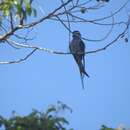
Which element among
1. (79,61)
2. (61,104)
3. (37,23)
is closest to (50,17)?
(37,23)

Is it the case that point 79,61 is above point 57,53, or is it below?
above

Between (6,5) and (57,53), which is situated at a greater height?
(6,5)

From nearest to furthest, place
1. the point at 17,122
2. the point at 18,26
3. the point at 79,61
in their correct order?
the point at 18,26
the point at 79,61
the point at 17,122

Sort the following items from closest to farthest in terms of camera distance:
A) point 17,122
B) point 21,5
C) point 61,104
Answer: point 21,5, point 17,122, point 61,104

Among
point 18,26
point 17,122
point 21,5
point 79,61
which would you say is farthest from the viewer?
point 17,122

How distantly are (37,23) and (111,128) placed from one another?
332 centimetres

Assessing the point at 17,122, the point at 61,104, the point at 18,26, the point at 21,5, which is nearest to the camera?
the point at 21,5

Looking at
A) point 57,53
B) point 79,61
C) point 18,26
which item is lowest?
point 57,53

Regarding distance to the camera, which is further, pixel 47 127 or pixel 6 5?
pixel 47 127

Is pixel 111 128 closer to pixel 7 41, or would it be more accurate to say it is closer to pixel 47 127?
pixel 47 127

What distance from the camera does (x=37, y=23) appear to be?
262 inches

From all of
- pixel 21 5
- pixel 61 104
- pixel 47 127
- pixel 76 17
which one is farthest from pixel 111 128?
pixel 21 5

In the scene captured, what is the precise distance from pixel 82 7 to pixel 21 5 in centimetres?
114

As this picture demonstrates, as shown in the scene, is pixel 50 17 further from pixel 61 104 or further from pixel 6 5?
pixel 61 104
